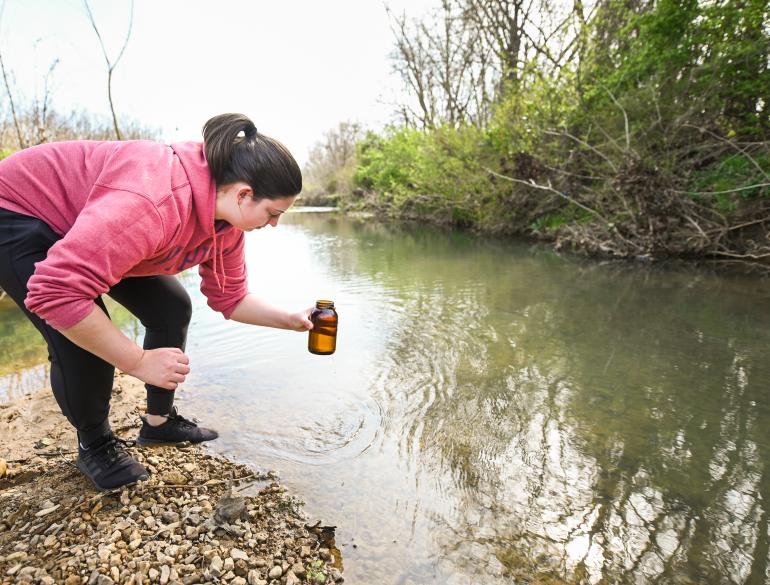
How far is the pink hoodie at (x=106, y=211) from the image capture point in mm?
1251

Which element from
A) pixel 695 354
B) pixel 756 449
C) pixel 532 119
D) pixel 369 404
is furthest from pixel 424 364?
pixel 532 119

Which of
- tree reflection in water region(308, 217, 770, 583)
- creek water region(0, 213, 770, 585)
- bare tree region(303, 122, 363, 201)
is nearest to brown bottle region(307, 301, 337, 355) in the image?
creek water region(0, 213, 770, 585)

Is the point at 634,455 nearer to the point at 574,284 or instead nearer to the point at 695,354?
the point at 695,354

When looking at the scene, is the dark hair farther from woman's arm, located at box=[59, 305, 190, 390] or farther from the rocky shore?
the rocky shore

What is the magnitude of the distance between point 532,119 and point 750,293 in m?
6.20

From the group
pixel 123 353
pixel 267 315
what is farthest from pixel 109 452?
pixel 267 315

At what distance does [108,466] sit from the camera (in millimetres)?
1809

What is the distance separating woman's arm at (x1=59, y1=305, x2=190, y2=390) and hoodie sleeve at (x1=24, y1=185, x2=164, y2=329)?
0.12 feet

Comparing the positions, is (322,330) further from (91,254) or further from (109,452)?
(91,254)

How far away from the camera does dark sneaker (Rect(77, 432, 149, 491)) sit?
1.78m

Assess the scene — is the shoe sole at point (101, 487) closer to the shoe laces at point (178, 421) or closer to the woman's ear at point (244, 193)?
the shoe laces at point (178, 421)

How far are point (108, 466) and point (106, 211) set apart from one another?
108 centimetres

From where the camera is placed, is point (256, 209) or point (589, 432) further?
point (589, 432)

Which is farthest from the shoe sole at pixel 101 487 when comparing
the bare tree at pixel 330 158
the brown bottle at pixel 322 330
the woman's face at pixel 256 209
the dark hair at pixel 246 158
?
the bare tree at pixel 330 158
